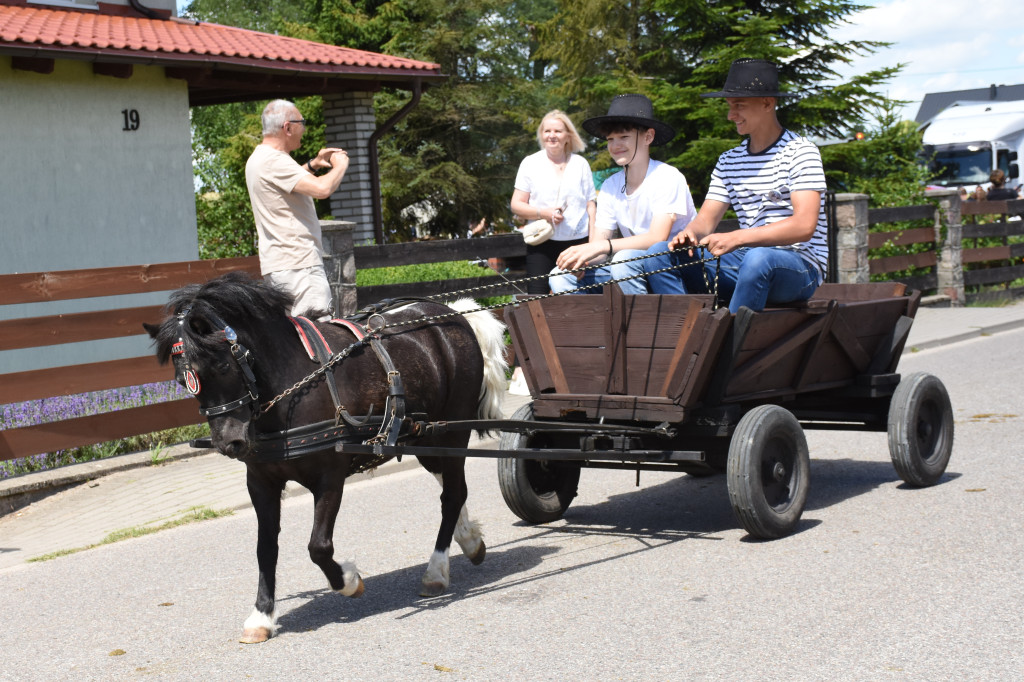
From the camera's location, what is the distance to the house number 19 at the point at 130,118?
15.0 metres

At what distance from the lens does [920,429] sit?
695cm

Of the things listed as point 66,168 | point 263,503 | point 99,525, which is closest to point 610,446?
point 263,503

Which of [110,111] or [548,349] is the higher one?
[110,111]

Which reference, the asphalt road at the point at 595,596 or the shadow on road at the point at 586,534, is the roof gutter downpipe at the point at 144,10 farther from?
the shadow on road at the point at 586,534

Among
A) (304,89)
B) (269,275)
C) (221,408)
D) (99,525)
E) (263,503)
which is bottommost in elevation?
(99,525)

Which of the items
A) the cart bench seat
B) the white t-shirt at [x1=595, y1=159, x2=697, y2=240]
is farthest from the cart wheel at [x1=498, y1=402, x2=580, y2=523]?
the white t-shirt at [x1=595, y1=159, x2=697, y2=240]

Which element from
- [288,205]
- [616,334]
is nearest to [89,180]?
[288,205]

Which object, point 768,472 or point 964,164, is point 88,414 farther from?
point 964,164

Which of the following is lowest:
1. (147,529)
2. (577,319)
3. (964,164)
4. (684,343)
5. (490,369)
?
(147,529)

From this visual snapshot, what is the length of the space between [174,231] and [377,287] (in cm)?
499

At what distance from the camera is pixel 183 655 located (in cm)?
476

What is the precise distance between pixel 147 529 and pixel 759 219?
410 cm

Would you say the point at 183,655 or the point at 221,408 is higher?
the point at 221,408

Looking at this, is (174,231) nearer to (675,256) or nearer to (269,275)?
(269,275)
